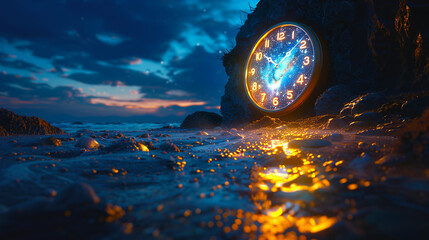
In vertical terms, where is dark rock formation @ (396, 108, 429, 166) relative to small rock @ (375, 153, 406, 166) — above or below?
above

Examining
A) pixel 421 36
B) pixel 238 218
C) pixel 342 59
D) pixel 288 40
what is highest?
pixel 288 40

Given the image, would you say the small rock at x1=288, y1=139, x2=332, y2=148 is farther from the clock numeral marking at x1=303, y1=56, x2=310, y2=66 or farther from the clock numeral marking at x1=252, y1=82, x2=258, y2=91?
the clock numeral marking at x1=252, y1=82, x2=258, y2=91

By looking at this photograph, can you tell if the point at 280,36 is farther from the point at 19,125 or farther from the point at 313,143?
the point at 19,125

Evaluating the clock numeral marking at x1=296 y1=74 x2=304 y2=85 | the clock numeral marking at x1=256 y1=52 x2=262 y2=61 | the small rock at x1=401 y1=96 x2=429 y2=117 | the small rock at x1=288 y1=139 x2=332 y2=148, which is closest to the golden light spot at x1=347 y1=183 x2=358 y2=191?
the small rock at x1=288 y1=139 x2=332 y2=148

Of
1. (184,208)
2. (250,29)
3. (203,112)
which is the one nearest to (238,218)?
(184,208)

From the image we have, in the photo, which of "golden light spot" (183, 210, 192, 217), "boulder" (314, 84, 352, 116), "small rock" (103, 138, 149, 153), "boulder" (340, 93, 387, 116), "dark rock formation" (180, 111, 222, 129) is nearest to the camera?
"golden light spot" (183, 210, 192, 217)

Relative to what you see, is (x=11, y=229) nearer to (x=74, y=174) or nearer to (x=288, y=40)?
(x=74, y=174)
